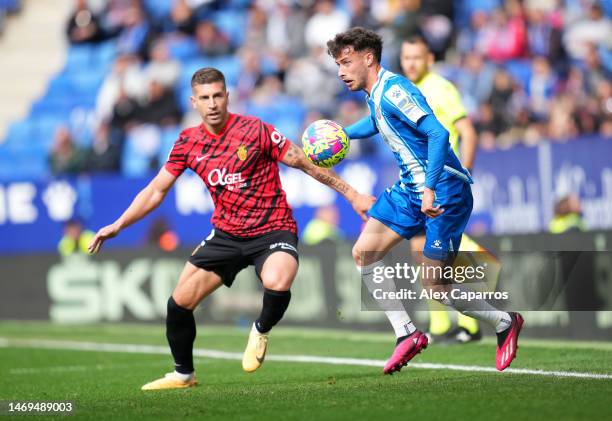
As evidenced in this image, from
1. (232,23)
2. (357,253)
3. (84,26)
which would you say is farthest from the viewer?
(84,26)

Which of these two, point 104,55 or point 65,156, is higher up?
point 104,55

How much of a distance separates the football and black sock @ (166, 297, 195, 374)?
1.48 metres

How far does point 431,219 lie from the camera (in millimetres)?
8523

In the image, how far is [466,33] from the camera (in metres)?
18.9

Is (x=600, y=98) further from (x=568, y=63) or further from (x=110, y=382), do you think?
(x=110, y=382)

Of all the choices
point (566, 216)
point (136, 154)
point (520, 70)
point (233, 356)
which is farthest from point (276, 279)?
point (136, 154)

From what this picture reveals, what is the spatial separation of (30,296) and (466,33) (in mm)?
8116

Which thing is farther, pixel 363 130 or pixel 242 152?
pixel 363 130

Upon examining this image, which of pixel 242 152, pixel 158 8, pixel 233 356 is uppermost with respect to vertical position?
pixel 158 8

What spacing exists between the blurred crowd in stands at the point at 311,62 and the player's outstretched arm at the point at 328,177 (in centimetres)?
646

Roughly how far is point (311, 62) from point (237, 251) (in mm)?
11432

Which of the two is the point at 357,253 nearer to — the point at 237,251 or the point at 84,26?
the point at 237,251

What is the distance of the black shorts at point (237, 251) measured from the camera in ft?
28.5

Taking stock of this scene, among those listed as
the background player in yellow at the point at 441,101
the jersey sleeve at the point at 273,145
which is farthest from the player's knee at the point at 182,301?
the background player in yellow at the point at 441,101
